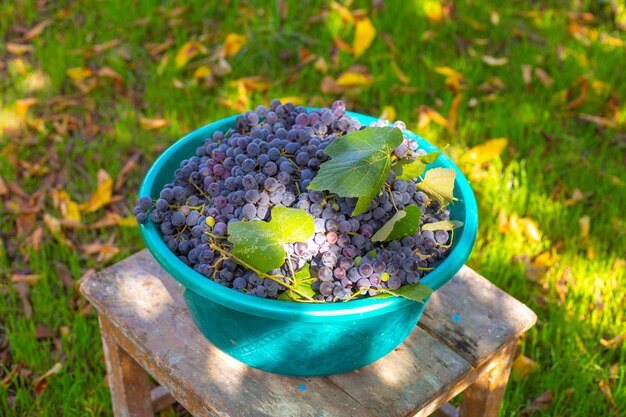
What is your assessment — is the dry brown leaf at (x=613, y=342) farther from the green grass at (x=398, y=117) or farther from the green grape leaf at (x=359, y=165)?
the green grape leaf at (x=359, y=165)

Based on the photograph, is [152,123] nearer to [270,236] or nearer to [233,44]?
[233,44]

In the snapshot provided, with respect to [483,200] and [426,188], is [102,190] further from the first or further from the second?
Answer: [426,188]

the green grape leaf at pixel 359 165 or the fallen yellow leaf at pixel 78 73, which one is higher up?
the green grape leaf at pixel 359 165

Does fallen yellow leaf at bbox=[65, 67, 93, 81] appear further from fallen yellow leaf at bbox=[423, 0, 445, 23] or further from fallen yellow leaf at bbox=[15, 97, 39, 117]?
fallen yellow leaf at bbox=[423, 0, 445, 23]

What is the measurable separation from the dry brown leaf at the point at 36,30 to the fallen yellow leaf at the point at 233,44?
0.90m

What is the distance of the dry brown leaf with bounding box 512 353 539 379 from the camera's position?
79.3 inches

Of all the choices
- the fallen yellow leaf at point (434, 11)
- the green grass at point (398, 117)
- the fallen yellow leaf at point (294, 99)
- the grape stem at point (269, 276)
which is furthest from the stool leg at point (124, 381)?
the fallen yellow leaf at point (434, 11)

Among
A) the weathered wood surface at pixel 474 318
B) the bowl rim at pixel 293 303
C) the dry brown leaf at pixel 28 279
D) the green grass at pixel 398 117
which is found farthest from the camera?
the dry brown leaf at pixel 28 279

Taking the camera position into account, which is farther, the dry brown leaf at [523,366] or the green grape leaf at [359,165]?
the dry brown leaf at [523,366]

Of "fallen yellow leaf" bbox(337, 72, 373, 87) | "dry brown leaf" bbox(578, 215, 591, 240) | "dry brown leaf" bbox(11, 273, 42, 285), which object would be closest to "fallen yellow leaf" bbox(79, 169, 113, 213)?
"dry brown leaf" bbox(11, 273, 42, 285)

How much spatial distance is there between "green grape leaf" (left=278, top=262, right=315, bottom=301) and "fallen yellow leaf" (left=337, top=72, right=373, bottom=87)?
5.85 feet

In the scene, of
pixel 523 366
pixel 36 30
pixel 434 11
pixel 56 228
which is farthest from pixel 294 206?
pixel 36 30

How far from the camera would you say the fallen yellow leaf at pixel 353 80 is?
2902 millimetres

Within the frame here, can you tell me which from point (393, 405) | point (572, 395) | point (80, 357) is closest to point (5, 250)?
point (80, 357)
